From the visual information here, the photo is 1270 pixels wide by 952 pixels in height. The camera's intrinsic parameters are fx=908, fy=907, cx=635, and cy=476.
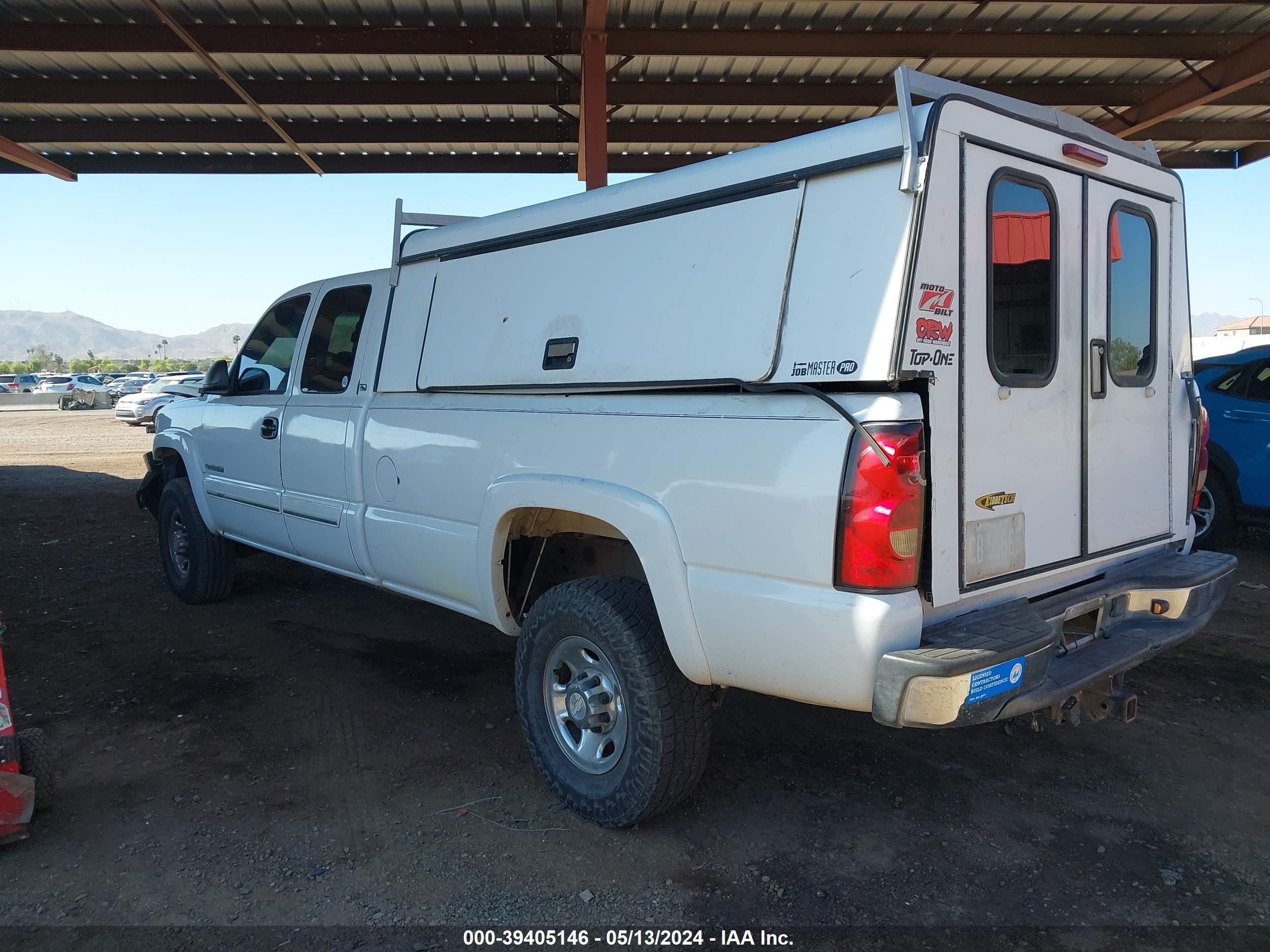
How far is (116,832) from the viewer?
3.39 meters

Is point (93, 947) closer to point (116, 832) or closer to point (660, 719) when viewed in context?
point (116, 832)

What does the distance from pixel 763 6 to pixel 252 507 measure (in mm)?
6973

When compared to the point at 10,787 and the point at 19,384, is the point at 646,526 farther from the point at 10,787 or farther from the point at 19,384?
the point at 19,384

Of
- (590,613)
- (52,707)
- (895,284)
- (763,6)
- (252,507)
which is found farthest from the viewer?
(763,6)

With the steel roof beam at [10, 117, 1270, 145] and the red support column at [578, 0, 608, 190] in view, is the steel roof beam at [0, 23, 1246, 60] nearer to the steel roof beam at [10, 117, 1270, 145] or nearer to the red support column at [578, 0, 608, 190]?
the red support column at [578, 0, 608, 190]

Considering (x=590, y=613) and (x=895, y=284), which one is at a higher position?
(x=895, y=284)

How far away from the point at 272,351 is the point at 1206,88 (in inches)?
410

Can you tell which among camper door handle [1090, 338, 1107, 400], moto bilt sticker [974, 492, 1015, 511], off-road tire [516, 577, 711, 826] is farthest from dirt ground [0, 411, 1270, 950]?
camper door handle [1090, 338, 1107, 400]

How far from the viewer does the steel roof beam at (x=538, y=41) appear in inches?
364

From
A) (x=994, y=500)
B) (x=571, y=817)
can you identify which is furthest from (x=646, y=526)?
(x=571, y=817)

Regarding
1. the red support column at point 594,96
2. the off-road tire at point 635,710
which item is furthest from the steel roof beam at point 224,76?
the off-road tire at point 635,710

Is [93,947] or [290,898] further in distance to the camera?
[290,898]

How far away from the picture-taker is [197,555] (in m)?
6.28

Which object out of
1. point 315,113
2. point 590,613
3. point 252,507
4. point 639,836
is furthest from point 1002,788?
point 315,113
